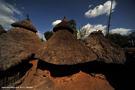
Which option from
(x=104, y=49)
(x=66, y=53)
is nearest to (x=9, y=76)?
(x=66, y=53)

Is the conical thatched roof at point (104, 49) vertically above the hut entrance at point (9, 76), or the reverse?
the conical thatched roof at point (104, 49)

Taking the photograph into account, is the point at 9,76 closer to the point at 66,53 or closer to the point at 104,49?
the point at 66,53

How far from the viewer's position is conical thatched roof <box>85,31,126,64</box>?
3104 millimetres

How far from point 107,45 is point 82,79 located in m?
2.59

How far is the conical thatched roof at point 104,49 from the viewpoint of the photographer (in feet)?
10.2

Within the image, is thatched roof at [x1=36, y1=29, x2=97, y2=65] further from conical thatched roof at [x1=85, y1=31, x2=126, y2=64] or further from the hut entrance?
the hut entrance

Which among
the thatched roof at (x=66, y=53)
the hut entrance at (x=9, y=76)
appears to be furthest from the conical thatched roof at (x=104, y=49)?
the hut entrance at (x=9, y=76)

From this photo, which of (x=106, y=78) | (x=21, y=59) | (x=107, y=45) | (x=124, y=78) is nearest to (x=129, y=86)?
(x=124, y=78)

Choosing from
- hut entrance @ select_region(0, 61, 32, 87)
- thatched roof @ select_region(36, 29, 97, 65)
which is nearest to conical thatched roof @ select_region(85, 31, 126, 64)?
thatched roof @ select_region(36, 29, 97, 65)

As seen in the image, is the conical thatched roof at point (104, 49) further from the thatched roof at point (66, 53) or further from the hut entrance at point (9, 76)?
the hut entrance at point (9, 76)

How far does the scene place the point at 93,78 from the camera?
3008mm

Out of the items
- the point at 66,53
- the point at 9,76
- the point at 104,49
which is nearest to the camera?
the point at 9,76

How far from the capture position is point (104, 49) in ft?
11.0

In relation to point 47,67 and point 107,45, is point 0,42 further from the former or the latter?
point 107,45
